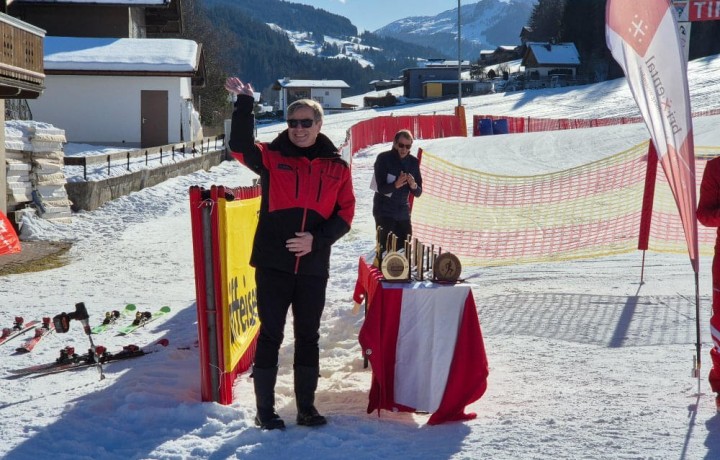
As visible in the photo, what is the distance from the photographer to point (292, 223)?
4.46 meters

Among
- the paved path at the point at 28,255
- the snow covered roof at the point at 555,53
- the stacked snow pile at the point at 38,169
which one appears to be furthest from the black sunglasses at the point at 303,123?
the snow covered roof at the point at 555,53

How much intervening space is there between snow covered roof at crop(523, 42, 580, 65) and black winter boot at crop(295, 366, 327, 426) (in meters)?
89.6

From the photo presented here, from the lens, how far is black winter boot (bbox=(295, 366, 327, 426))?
4.57 metres

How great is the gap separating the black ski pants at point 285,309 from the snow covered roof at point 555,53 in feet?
294

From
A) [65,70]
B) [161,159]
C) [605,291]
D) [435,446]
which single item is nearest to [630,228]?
[605,291]

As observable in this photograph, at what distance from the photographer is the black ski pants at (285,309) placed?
4.49 meters

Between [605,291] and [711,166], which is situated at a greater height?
[711,166]

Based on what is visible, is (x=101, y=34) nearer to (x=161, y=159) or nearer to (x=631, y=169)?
(x=161, y=159)

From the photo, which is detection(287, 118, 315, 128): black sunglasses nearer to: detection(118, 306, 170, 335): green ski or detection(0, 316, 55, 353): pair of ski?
detection(0, 316, 55, 353): pair of ski

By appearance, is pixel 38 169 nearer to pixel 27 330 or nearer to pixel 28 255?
pixel 28 255

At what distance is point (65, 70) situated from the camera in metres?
28.2

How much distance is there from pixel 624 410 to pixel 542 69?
297ft

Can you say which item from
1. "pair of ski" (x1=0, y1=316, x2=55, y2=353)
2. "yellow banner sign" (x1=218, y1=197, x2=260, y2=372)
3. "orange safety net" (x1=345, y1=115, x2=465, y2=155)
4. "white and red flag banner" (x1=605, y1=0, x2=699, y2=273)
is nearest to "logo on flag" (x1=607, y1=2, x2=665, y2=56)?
"white and red flag banner" (x1=605, y1=0, x2=699, y2=273)

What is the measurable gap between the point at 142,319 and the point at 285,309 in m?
3.59
